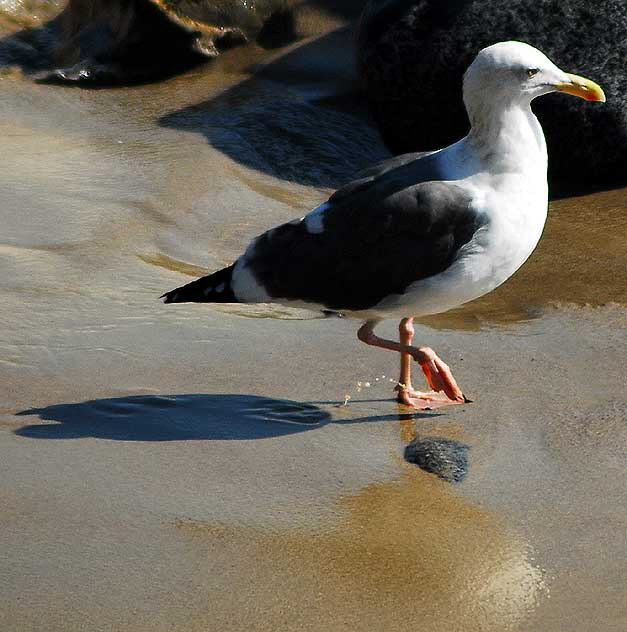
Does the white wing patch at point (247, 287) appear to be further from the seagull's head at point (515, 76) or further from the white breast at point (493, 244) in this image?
the seagull's head at point (515, 76)

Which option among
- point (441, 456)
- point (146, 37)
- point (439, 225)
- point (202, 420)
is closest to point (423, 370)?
point (441, 456)

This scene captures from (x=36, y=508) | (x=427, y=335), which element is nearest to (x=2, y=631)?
(x=36, y=508)

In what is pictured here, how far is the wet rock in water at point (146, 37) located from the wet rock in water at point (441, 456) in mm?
5125

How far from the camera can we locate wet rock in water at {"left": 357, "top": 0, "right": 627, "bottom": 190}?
7293 millimetres

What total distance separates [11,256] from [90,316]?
2.38 feet

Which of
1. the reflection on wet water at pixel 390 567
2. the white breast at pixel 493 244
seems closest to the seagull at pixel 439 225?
the white breast at pixel 493 244

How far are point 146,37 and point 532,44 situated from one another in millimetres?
2992

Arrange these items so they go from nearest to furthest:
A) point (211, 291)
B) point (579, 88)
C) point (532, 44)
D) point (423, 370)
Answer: point (579, 88), point (423, 370), point (211, 291), point (532, 44)

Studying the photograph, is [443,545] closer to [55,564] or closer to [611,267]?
[55,564]

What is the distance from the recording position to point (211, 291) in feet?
16.0

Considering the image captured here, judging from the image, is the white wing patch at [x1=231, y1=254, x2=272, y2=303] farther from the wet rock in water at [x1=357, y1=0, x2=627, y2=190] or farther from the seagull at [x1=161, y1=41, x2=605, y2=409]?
the wet rock in water at [x1=357, y1=0, x2=627, y2=190]

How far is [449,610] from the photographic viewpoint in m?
3.45

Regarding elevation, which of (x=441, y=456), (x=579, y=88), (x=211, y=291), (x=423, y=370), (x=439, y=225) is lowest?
(x=441, y=456)

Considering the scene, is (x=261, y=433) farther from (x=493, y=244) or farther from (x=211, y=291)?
(x=493, y=244)
